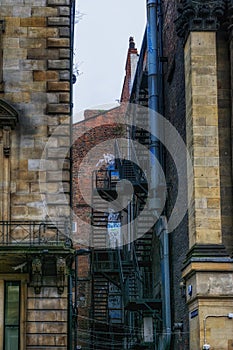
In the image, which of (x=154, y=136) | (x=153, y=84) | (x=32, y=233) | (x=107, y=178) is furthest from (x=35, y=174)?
(x=107, y=178)

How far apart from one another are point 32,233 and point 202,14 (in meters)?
7.66

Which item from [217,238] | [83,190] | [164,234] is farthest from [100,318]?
[217,238]

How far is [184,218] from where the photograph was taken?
27188mm

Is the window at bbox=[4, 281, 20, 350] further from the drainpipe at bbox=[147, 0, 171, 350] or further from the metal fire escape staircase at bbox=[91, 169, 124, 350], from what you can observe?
the metal fire escape staircase at bbox=[91, 169, 124, 350]

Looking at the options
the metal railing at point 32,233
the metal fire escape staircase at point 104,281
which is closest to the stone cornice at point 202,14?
the metal railing at point 32,233

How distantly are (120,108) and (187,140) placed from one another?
78.0ft

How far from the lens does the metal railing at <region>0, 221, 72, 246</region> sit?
25469 millimetres

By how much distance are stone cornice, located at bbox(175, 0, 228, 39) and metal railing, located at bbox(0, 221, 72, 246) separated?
21.5 feet

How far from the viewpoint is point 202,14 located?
2591cm

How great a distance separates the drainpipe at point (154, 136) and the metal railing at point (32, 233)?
5.31 meters

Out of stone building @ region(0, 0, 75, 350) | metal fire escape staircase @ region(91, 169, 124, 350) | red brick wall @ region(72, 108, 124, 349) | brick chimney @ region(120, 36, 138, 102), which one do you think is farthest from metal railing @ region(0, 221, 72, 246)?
brick chimney @ region(120, 36, 138, 102)

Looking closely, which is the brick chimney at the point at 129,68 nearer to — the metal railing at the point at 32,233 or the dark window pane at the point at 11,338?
the metal railing at the point at 32,233

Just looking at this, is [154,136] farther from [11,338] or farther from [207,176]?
[11,338]

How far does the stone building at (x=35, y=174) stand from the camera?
25031mm
